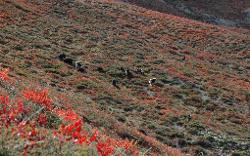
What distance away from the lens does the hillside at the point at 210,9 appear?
242 feet

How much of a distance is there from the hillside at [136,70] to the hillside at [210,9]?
16.0 m

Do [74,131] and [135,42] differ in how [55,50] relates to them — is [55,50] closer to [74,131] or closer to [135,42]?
[135,42]

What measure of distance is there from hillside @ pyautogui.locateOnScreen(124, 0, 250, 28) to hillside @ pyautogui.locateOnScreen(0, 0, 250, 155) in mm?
16029

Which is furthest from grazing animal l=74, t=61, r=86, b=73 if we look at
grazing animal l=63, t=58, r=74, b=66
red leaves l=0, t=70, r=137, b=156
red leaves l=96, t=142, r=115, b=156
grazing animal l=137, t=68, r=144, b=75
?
red leaves l=96, t=142, r=115, b=156

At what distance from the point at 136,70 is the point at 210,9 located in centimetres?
4653

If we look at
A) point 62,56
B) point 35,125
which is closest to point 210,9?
point 62,56

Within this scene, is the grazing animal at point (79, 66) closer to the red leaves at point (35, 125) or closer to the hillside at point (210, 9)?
the red leaves at point (35, 125)

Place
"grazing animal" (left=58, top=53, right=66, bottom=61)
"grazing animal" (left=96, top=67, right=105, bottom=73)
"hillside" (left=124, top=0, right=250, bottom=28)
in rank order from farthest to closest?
"hillside" (left=124, top=0, right=250, bottom=28) < "grazing animal" (left=96, top=67, right=105, bottom=73) < "grazing animal" (left=58, top=53, right=66, bottom=61)

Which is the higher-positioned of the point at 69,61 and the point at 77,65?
the point at 69,61

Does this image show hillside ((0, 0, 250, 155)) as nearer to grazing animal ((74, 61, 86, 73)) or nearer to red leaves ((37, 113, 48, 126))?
grazing animal ((74, 61, 86, 73))

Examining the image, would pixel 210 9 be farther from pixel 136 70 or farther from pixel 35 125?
pixel 35 125

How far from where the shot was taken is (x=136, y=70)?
3753 cm

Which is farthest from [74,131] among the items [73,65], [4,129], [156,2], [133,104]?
[156,2]

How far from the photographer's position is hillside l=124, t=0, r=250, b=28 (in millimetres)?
73625
